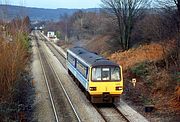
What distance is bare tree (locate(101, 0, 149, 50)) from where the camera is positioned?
168ft

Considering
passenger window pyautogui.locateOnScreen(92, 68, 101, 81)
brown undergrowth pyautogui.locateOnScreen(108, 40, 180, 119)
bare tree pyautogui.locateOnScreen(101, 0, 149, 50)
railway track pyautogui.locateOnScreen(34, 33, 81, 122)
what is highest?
bare tree pyautogui.locateOnScreen(101, 0, 149, 50)

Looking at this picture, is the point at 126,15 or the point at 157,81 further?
the point at 126,15

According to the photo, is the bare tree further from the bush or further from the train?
the train

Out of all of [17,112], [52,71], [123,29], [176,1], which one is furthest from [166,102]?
[123,29]

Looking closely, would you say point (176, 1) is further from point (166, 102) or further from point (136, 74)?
point (166, 102)

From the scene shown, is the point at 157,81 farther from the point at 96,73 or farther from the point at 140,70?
the point at 96,73

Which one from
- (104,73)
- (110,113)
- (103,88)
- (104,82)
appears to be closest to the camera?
Answer: (110,113)

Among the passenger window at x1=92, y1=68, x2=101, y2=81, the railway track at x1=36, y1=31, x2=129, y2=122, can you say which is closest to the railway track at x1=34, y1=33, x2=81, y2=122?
the railway track at x1=36, y1=31, x2=129, y2=122

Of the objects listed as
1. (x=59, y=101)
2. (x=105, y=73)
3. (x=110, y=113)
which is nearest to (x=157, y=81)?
(x=105, y=73)

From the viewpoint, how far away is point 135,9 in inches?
2040

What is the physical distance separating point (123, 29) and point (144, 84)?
79.5 ft

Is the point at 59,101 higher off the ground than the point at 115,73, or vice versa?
the point at 115,73

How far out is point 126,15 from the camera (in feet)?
171

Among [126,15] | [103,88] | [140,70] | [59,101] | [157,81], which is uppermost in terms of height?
[126,15]
